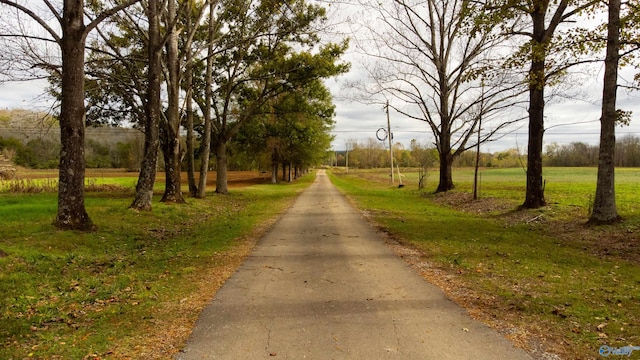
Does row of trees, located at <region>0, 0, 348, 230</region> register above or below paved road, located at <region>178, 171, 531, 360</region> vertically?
above

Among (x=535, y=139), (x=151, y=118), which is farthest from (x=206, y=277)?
(x=535, y=139)

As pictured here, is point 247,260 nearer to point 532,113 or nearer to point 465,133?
point 532,113

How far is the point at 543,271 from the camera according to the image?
6793mm

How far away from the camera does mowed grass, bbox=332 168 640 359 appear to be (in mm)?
4266

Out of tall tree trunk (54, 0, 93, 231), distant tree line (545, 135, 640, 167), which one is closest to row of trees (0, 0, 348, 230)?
tall tree trunk (54, 0, 93, 231)

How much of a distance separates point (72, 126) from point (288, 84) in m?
14.2

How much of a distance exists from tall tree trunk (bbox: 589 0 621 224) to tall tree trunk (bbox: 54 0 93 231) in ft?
42.7

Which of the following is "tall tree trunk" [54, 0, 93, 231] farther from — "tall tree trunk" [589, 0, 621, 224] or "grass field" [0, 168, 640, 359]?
"tall tree trunk" [589, 0, 621, 224]

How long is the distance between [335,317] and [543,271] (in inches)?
169

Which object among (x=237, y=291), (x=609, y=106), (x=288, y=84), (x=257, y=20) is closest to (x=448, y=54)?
(x=288, y=84)

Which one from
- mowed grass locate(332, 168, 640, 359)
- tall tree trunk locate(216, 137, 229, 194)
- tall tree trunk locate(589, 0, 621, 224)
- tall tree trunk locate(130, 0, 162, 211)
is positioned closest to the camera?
mowed grass locate(332, 168, 640, 359)

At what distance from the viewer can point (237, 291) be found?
5.65m

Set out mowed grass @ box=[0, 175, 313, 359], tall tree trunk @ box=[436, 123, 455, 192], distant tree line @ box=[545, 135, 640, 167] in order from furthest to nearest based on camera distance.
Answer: distant tree line @ box=[545, 135, 640, 167] < tall tree trunk @ box=[436, 123, 455, 192] < mowed grass @ box=[0, 175, 313, 359]

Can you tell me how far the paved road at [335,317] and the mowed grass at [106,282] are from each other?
41 centimetres
